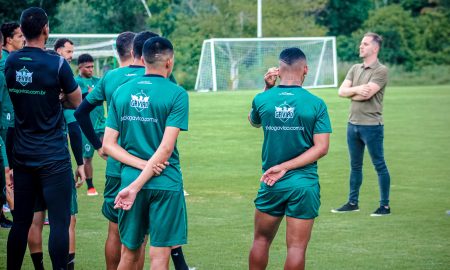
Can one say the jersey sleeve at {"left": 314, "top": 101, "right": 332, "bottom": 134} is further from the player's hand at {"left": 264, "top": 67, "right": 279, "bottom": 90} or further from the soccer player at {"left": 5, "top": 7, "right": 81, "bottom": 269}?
the soccer player at {"left": 5, "top": 7, "right": 81, "bottom": 269}

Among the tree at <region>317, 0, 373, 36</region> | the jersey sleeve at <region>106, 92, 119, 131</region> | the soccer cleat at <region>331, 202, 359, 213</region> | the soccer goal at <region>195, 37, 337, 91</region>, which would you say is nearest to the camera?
the jersey sleeve at <region>106, 92, 119, 131</region>

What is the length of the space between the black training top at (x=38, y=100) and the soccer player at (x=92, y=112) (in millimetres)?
4998

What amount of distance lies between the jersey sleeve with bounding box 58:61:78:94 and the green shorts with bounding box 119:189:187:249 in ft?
4.12

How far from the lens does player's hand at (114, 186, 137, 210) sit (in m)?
6.34

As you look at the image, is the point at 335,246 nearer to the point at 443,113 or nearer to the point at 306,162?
the point at 306,162

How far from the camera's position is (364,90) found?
39.0 ft

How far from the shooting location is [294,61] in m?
7.28

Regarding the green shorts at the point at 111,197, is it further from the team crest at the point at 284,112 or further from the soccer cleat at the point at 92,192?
the soccer cleat at the point at 92,192

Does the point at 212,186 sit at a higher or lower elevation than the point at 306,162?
lower

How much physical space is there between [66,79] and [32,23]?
538 mm

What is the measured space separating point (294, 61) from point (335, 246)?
3421 millimetres

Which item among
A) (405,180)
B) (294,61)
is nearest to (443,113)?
(405,180)

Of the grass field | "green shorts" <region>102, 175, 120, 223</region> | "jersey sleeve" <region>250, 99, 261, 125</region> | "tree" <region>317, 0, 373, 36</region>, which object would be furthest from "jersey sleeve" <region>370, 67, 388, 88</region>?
"tree" <region>317, 0, 373, 36</region>

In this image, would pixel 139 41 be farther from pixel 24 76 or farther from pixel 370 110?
pixel 370 110
